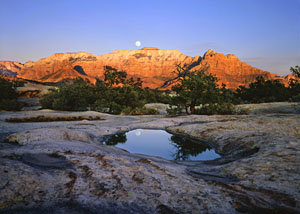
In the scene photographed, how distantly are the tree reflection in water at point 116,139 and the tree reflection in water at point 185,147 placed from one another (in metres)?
3.18

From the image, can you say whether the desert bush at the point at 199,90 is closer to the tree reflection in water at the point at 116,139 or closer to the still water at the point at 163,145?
the still water at the point at 163,145

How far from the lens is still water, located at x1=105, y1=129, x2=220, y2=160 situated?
984 centimetres

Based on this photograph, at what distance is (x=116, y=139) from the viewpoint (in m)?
12.7

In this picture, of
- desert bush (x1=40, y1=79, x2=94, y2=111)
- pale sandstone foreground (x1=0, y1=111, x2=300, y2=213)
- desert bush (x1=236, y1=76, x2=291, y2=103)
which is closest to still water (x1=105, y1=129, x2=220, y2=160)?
pale sandstone foreground (x1=0, y1=111, x2=300, y2=213)

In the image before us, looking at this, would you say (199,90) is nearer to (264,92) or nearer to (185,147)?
(185,147)

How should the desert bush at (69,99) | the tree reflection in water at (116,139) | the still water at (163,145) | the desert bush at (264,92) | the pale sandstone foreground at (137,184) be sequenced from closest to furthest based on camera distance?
the pale sandstone foreground at (137,184) < the still water at (163,145) < the tree reflection in water at (116,139) < the desert bush at (69,99) < the desert bush at (264,92)

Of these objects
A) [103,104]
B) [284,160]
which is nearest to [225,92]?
[103,104]

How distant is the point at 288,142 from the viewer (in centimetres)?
756

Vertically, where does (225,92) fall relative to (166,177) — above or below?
above

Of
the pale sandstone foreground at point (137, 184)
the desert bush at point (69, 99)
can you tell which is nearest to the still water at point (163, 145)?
the pale sandstone foreground at point (137, 184)

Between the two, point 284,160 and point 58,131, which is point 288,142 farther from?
point 58,131

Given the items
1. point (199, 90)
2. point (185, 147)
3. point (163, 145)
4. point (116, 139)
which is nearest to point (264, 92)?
point (199, 90)

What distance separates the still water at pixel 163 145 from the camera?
984cm

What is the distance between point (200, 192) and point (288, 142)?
5.29 m
